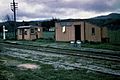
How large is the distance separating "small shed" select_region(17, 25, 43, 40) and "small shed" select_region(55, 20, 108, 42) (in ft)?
36.7

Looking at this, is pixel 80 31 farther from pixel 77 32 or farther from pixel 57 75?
pixel 57 75

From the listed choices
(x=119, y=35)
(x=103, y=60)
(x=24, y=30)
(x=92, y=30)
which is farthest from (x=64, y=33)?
(x=103, y=60)

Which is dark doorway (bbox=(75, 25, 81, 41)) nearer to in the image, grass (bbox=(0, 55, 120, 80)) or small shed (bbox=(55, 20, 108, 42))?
small shed (bbox=(55, 20, 108, 42))

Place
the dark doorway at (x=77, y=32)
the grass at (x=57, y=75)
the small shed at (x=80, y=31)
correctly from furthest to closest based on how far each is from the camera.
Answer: the dark doorway at (x=77, y=32), the small shed at (x=80, y=31), the grass at (x=57, y=75)

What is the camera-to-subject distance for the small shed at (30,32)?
50.5 m

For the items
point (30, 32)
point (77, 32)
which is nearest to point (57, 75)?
point (77, 32)

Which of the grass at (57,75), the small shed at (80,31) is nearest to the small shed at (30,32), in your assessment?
the small shed at (80,31)

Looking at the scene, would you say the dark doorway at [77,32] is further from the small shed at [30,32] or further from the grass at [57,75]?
the grass at [57,75]

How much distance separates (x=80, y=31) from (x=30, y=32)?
49.1 feet

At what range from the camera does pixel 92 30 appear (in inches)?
1499

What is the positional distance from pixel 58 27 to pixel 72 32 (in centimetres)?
326

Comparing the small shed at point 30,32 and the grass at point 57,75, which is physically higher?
the small shed at point 30,32

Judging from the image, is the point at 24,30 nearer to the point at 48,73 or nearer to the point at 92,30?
the point at 92,30

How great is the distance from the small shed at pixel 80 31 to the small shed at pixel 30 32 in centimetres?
1119
